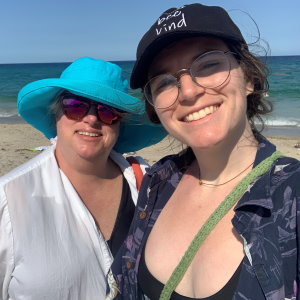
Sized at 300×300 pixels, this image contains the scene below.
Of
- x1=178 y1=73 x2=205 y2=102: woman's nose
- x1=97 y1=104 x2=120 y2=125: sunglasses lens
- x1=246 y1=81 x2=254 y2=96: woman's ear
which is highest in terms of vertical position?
x1=178 y1=73 x2=205 y2=102: woman's nose

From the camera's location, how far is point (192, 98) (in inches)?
66.4

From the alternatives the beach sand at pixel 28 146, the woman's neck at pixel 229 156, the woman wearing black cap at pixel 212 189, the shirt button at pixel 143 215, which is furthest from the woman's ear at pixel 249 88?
the beach sand at pixel 28 146

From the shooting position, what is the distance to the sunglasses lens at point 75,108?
267cm

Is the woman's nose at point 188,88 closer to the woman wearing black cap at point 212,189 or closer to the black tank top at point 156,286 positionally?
the woman wearing black cap at point 212,189

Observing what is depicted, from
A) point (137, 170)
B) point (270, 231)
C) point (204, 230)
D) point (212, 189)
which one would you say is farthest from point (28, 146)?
point (270, 231)

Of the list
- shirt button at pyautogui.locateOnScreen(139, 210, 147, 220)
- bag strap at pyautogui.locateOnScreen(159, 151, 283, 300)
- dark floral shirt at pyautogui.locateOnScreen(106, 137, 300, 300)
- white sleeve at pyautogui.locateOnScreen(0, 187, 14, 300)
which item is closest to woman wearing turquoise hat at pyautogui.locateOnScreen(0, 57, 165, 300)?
white sleeve at pyautogui.locateOnScreen(0, 187, 14, 300)

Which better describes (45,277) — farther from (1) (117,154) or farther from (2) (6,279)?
(1) (117,154)

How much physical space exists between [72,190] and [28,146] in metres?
8.71

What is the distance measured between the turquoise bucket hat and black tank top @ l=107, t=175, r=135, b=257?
56cm

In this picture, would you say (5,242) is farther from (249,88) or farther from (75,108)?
(249,88)

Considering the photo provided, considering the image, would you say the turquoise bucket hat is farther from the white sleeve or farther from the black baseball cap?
the black baseball cap

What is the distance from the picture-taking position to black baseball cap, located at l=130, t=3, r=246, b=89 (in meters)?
1.55

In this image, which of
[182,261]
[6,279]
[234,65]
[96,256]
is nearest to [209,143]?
[234,65]

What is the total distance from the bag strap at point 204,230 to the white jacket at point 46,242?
85 cm
